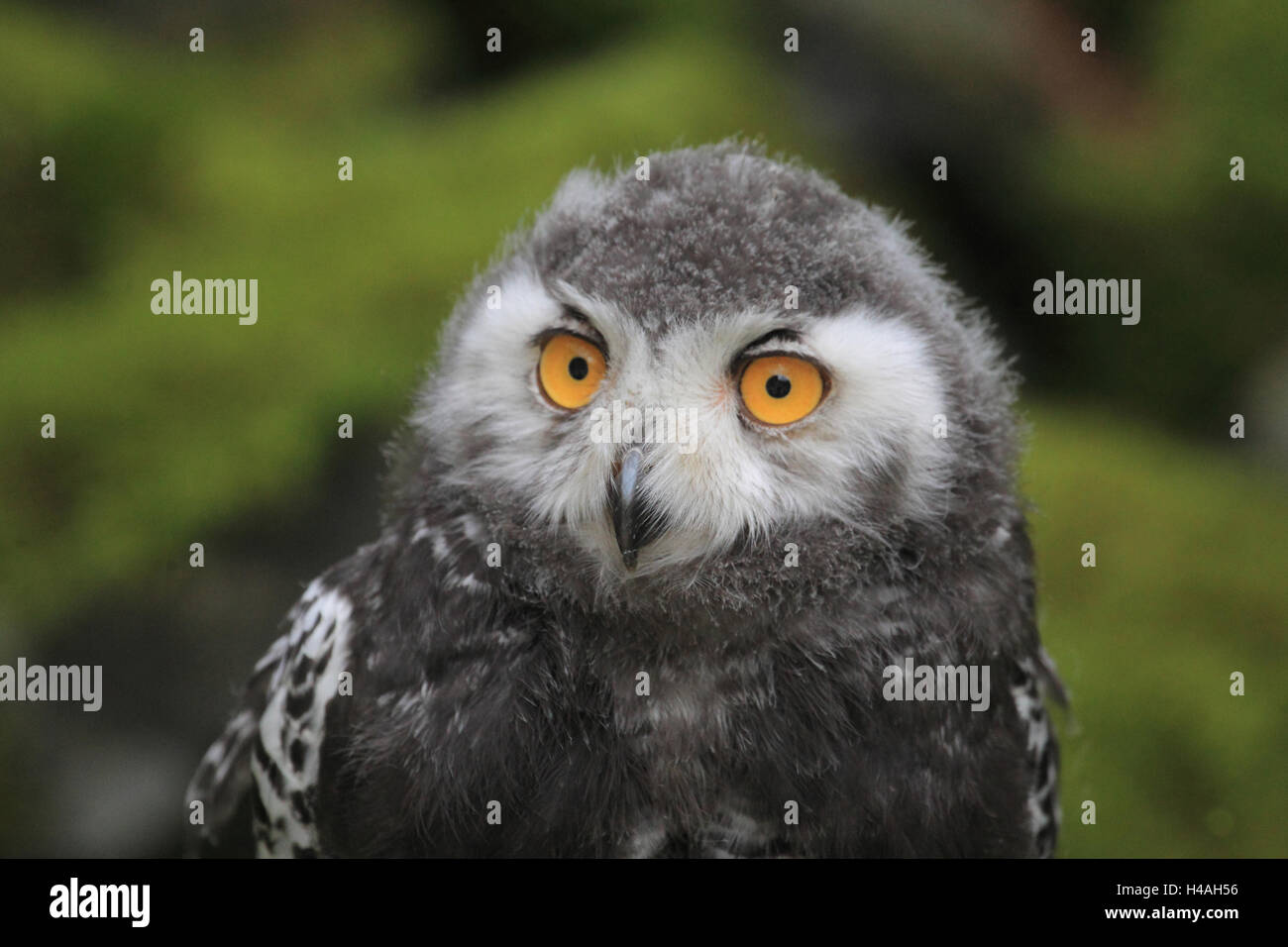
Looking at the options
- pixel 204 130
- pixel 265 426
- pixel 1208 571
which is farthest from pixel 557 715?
pixel 204 130

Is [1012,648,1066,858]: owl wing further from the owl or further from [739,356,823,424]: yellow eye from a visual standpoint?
[739,356,823,424]: yellow eye

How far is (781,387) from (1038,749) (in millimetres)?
936

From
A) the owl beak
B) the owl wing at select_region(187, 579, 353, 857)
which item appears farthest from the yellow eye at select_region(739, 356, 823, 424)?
the owl wing at select_region(187, 579, 353, 857)

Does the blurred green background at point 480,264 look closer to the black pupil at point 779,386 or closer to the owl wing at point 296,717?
the owl wing at point 296,717

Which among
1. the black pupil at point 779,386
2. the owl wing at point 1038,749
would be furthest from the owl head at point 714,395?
the owl wing at point 1038,749

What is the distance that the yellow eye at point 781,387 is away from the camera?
1.75 m

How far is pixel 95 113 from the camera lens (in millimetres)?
4699

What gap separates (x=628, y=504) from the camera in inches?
66.5

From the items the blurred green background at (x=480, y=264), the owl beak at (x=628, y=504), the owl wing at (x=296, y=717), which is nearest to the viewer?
the owl beak at (x=628, y=504)

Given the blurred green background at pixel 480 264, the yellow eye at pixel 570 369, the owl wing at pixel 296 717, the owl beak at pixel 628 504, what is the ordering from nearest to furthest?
the owl beak at pixel 628 504, the yellow eye at pixel 570 369, the owl wing at pixel 296 717, the blurred green background at pixel 480 264

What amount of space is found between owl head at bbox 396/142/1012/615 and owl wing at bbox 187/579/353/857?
47 centimetres

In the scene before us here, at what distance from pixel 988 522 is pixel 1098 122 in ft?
13.0

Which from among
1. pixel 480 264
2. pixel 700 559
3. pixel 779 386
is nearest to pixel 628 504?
pixel 700 559

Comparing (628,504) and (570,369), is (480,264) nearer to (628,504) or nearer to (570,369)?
(570,369)
